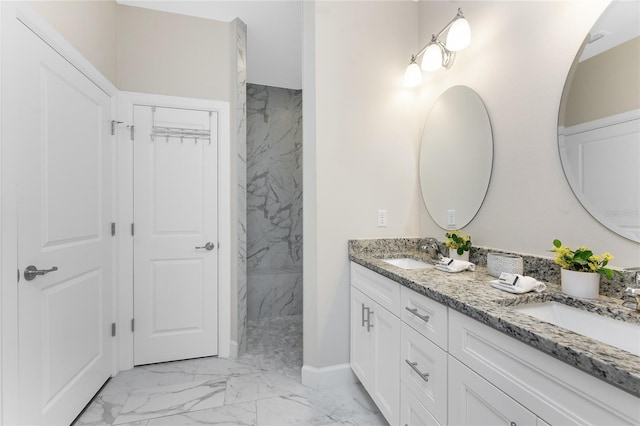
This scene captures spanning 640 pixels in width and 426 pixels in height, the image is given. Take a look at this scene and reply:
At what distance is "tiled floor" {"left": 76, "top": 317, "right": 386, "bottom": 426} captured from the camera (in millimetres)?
1633

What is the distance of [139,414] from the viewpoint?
1.68 metres

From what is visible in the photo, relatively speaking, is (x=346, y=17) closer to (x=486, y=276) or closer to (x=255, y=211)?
(x=486, y=276)

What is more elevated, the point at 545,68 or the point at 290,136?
the point at 290,136

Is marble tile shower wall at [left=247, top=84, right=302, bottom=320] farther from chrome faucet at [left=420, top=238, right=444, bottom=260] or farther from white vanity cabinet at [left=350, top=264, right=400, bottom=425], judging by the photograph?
chrome faucet at [left=420, top=238, right=444, bottom=260]

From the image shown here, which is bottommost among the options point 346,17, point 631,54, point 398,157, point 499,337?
point 499,337

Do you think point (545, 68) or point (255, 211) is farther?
point (255, 211)

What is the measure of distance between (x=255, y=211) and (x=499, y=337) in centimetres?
313

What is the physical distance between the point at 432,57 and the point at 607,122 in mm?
1036

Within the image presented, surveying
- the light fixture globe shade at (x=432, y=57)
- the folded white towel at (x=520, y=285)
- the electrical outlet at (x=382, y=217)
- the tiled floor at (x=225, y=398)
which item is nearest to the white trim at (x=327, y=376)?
the tiled floor at (x=225, y=398)

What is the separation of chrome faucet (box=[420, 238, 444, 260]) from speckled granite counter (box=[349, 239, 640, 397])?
10.2 inches

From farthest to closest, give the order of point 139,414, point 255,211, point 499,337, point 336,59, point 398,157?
point 255,211
point 398,157
point 336,59
point 139,414
point 499,337

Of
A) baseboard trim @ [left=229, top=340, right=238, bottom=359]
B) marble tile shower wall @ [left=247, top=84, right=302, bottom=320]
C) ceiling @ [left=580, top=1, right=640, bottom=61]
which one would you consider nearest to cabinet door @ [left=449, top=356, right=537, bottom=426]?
ceiling @ [left=580, top=1, right=640, bottom=61]

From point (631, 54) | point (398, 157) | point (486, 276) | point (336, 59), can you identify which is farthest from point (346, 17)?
point (486, 276)

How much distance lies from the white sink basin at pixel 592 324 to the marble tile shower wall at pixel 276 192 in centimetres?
269
